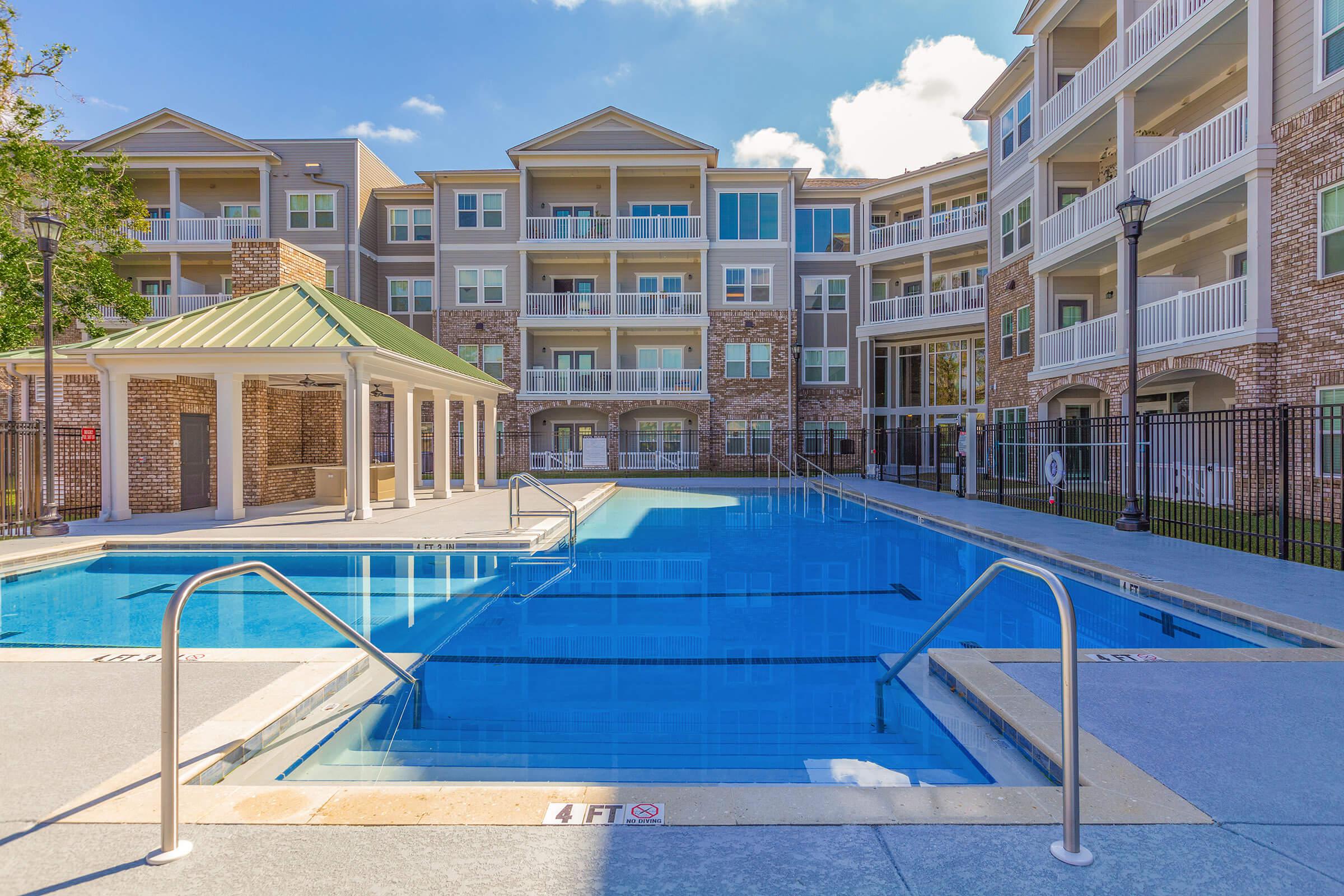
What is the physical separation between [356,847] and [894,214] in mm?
32729

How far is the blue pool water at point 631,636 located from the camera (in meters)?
4.13

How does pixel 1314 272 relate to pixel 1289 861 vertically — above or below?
above

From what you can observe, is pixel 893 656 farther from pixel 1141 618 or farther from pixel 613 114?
pixel 613 114

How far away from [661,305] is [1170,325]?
18.6 m

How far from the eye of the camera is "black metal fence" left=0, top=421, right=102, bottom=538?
39.5ft

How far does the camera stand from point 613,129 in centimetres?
2898

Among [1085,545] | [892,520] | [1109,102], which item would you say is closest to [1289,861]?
[1085,545]

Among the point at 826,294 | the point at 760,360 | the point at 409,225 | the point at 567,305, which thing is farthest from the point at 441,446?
the point at 826,294

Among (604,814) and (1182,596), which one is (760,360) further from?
(604,814)

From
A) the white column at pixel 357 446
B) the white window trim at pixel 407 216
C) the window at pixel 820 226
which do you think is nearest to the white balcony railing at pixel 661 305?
the window at pixel 820 226

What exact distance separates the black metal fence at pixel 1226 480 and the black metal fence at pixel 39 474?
18.5m

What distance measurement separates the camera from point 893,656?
226 inches

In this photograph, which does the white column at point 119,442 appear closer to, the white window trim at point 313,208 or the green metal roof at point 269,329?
the green metal roof at point 269,329

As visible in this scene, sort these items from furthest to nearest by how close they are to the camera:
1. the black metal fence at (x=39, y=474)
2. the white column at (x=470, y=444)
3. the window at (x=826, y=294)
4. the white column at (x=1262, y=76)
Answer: the window at (x=826, y=294) < the white column at (x=470, y=444) < the white column at (x=1262, y=76) < the black metal fence at (x=39, y=474)
